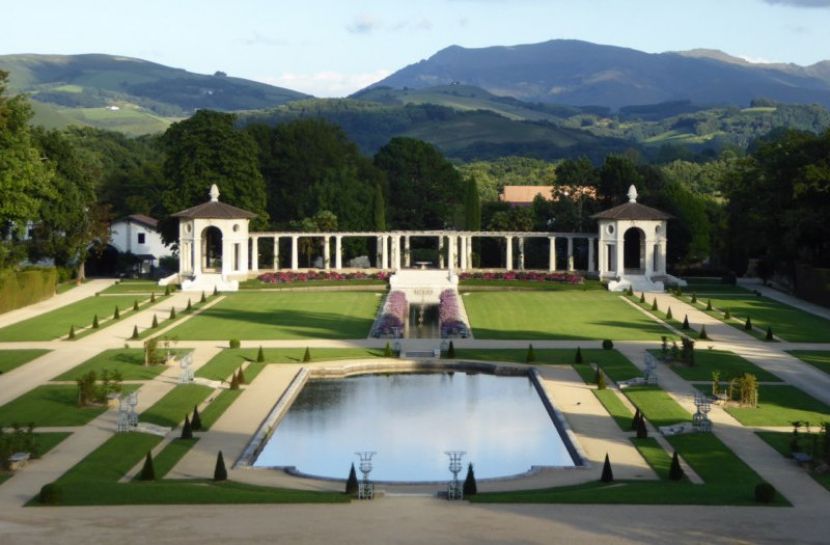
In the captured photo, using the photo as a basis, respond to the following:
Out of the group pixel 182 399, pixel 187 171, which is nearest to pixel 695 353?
pixel 182 399

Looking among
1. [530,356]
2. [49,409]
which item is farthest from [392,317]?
[49,409]

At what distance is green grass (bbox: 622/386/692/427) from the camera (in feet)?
143

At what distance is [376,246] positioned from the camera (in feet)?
385

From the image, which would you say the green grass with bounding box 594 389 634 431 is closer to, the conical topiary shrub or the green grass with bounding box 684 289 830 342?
the conical topiary shrub

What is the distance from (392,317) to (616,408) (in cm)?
2622

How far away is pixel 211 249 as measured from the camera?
11469cm

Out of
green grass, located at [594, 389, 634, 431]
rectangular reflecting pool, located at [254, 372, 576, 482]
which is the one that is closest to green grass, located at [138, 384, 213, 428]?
rectangular reflecting pool, located at [254, 372, 576, 482]

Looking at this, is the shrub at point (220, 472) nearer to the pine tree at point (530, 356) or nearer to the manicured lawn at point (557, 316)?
the pine tree at point (530, 356)

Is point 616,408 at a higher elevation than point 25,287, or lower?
lower

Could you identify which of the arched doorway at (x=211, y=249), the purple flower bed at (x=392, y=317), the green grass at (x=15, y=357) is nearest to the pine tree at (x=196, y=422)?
the green grass at (x=15, y=357)

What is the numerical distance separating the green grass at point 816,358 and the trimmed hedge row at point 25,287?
4201 cm

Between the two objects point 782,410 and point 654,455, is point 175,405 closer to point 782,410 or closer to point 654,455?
point 654,455

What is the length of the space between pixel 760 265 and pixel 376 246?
1293 inches

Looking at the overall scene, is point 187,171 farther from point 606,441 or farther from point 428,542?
point 428,542
